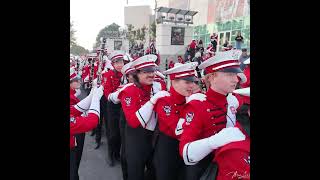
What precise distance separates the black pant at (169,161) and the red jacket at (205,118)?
2.55 ft

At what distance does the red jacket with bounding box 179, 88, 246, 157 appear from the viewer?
2.32 m

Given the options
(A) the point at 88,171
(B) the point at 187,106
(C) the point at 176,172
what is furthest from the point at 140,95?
(A) the point at 88,171

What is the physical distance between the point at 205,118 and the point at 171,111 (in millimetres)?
857

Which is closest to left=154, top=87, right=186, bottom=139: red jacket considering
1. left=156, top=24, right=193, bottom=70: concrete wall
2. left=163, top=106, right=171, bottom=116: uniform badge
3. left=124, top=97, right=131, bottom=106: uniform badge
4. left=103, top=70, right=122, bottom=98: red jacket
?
left=163, top=106, right=171, bottom=116: uniform badge

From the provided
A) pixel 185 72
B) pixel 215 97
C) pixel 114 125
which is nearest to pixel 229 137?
pixel 215 97

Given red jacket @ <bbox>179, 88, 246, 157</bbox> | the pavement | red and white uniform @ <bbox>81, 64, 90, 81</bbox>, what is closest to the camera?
red jacket @ <bbox>179, 88, 246, 157</bbox>

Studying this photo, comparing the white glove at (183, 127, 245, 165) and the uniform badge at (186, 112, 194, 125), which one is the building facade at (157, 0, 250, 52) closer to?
the uniform badge at (186, 112, 194, 125)

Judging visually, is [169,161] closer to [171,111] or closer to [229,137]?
[171,111]

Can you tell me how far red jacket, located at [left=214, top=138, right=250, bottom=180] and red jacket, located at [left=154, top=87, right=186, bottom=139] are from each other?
42.9 inches

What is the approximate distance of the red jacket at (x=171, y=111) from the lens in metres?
3.16
